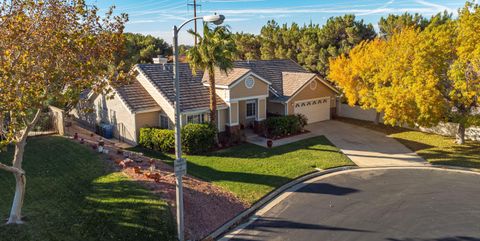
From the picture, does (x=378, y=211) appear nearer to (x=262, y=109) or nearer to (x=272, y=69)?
(x=262, y=109)

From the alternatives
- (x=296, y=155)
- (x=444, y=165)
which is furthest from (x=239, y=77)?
(x=444, y=165)

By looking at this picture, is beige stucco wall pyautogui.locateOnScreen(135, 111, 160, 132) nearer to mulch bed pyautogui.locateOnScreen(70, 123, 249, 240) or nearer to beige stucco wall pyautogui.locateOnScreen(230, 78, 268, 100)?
beige stucco wall pyautogui.locateOnScreen(230, 78, 268, 100)

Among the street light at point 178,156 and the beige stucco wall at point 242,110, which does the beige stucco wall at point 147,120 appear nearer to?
the beige stucco wall at point 242,110

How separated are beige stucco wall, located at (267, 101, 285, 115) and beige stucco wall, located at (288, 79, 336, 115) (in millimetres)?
579

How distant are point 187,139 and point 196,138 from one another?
1.85 feet

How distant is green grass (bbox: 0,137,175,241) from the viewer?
435 inches

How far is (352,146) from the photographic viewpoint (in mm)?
24062

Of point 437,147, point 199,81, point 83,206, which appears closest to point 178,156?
point 83,206

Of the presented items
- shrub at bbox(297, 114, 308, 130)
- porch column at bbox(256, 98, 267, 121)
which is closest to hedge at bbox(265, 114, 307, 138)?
shrub at bbox(297, 114, 308, 130)

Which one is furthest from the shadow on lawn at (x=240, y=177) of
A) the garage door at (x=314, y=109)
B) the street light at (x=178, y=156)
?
the garage door at (x=314, y=109)

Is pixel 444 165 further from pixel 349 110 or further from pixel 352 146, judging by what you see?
pixel 349 110

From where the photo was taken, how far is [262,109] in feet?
91.0

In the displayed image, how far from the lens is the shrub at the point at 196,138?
21.6 meters

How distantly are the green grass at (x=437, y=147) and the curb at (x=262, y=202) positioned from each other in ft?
19.3
